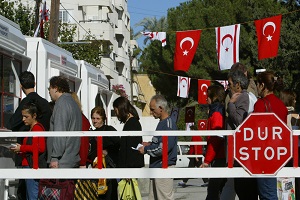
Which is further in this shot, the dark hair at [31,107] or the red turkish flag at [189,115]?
the red turkish flag at [189,115]

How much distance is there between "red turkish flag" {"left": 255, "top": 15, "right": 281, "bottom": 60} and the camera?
22.2 meters

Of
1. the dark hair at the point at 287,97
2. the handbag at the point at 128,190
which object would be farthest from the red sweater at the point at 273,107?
the handbag at the point at 128,190

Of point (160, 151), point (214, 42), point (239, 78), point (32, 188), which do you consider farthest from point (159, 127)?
point (214, 42)

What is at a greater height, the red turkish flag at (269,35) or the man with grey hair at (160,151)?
the red turkish flag at (269,35)

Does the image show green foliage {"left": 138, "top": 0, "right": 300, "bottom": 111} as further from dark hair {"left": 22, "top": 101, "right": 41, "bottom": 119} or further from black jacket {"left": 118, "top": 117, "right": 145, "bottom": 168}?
dark hair {"left": 22, "top": 101, "right": 41, "bottom": 119}

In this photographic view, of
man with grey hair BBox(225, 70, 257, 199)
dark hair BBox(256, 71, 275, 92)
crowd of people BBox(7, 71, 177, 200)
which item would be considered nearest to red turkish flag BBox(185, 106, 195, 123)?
crowd of people BBox(7, 71, 177, 200)

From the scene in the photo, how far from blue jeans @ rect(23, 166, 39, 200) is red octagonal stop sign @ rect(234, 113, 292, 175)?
256cm

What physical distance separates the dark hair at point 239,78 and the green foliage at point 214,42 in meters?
32.9

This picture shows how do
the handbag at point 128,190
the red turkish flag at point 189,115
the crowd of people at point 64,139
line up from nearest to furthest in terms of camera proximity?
the crowd of people at point 64,139
the handbag at point 128,190
the red turkish flag at point 189,115

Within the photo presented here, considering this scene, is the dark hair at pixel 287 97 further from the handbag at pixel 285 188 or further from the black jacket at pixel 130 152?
the black jacket at pixel 130 152

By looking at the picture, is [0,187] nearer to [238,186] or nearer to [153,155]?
[153,155]

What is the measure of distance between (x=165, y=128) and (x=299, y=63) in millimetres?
37764

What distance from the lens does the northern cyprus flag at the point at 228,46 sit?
75.8ft

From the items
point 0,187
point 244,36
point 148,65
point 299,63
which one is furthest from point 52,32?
point 148,65
